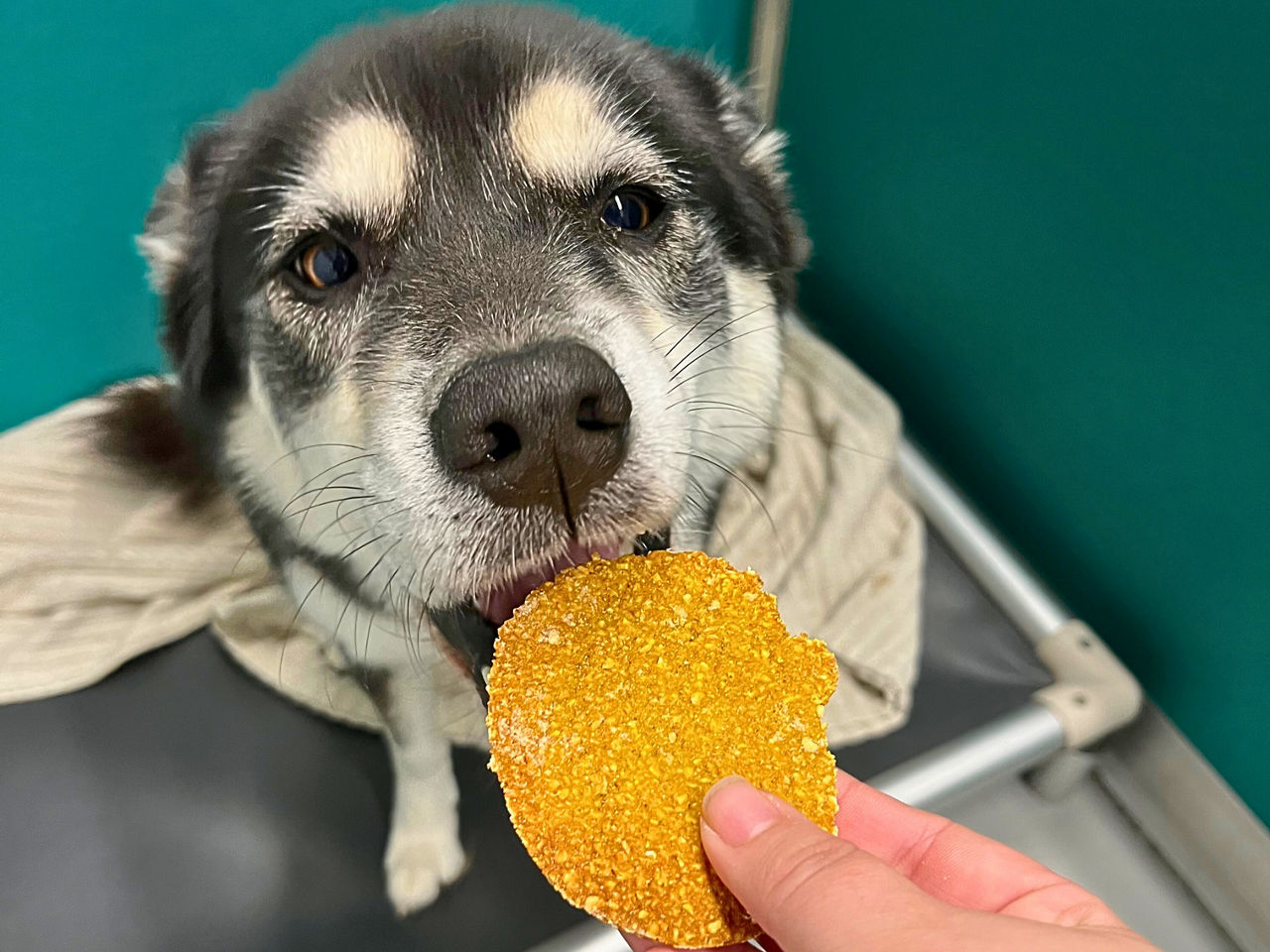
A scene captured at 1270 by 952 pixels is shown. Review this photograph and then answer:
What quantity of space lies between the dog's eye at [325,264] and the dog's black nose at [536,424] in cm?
29

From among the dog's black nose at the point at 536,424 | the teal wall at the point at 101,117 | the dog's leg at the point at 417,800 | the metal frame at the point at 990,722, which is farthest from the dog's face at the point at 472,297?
the metal frame at the point at 990,722

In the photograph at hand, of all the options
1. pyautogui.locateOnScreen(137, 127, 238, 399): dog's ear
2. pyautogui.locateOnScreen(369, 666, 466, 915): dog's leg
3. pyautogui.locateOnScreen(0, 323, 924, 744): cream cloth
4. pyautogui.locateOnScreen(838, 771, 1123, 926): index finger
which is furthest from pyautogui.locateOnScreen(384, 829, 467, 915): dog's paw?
pyautogui.locateOnScreen(137, 127, 238, 399): dog's ear

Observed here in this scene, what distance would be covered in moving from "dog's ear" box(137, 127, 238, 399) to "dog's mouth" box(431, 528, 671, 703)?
18.6 inches

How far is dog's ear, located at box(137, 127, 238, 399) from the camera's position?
106 centimetres

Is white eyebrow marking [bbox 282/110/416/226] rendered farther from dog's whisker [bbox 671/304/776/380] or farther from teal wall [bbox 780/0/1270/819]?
teal wall [bbox 780/0/1270/819]

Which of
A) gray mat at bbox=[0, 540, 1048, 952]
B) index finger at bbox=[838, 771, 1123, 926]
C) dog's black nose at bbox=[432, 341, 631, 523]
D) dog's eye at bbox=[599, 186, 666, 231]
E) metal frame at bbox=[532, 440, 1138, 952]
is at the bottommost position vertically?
gray mat at bbox=[0, 540, 1048, 952]

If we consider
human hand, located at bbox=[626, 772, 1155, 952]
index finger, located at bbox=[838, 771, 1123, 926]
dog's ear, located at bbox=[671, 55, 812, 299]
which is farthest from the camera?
dog's ear, located at bbox=[671, 55, 812, 299]

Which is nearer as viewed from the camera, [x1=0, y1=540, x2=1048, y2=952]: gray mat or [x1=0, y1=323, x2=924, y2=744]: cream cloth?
[x1=0, y1=540, x2=1048, y2=952]: gray mat

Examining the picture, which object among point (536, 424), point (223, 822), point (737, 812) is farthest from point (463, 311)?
point (223, 822)

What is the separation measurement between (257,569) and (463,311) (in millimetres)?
956

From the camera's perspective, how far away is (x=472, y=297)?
832 millimetres

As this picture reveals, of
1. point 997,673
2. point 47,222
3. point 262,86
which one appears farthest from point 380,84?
point 997,673

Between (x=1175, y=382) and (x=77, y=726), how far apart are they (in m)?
1.92

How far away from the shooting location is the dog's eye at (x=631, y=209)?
0.98 metres
